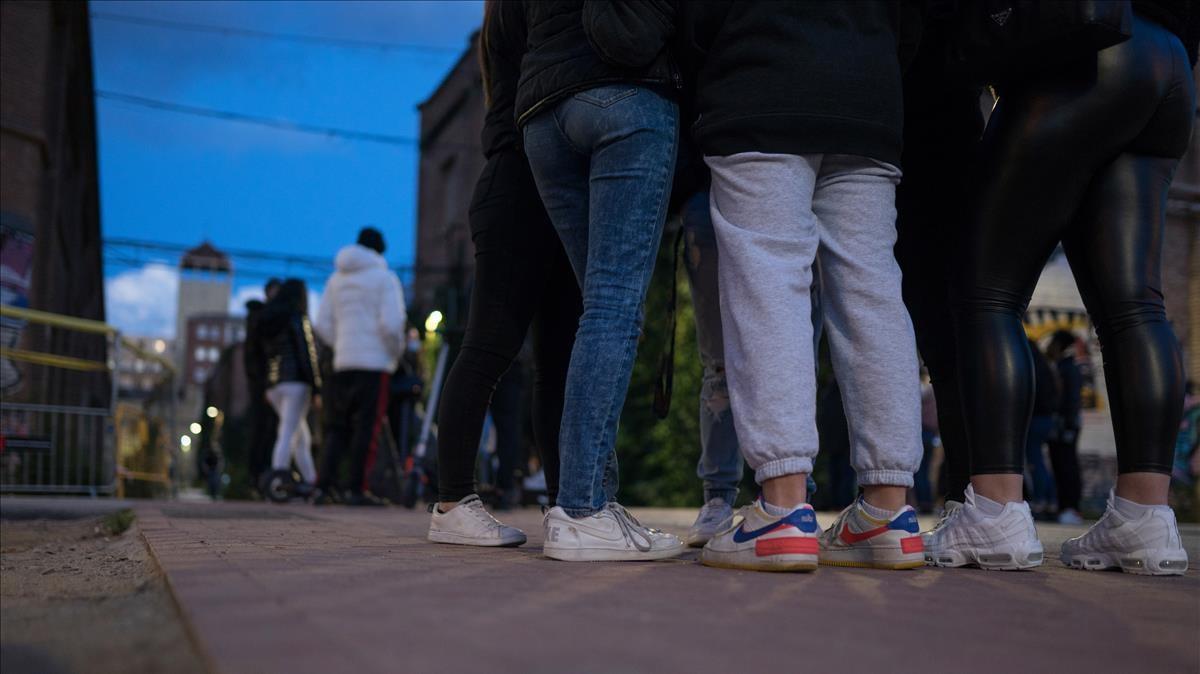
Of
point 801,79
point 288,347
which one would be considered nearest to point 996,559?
point 801,79

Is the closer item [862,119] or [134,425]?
[862,119]

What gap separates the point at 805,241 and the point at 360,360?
19.1 ft

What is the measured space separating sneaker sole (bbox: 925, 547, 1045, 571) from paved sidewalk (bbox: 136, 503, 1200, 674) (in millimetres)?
180

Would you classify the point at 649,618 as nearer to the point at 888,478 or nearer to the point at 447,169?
the point at 888,478

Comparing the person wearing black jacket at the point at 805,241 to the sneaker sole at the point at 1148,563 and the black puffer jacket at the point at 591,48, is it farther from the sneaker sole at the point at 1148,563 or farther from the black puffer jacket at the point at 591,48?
the sneaker sole at the point at 1148,563

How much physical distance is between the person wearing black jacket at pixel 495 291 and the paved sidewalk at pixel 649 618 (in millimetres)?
884

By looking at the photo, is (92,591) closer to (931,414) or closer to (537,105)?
(537,105)

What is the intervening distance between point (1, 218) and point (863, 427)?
41.6 ft

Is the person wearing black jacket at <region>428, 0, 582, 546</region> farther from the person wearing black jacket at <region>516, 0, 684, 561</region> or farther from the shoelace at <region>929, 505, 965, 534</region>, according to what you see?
the shoelace at <region>929, 505, 965, 534</region>

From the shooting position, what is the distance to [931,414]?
10227 mm

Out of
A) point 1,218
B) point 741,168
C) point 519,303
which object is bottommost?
point 519,303

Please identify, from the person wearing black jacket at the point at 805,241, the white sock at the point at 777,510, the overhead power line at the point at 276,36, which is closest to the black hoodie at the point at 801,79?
the person wearing black jacket at the point at 805,241

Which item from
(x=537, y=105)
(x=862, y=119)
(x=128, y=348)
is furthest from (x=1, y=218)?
(x=862, y=119)

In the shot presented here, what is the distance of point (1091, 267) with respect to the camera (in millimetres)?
2717
